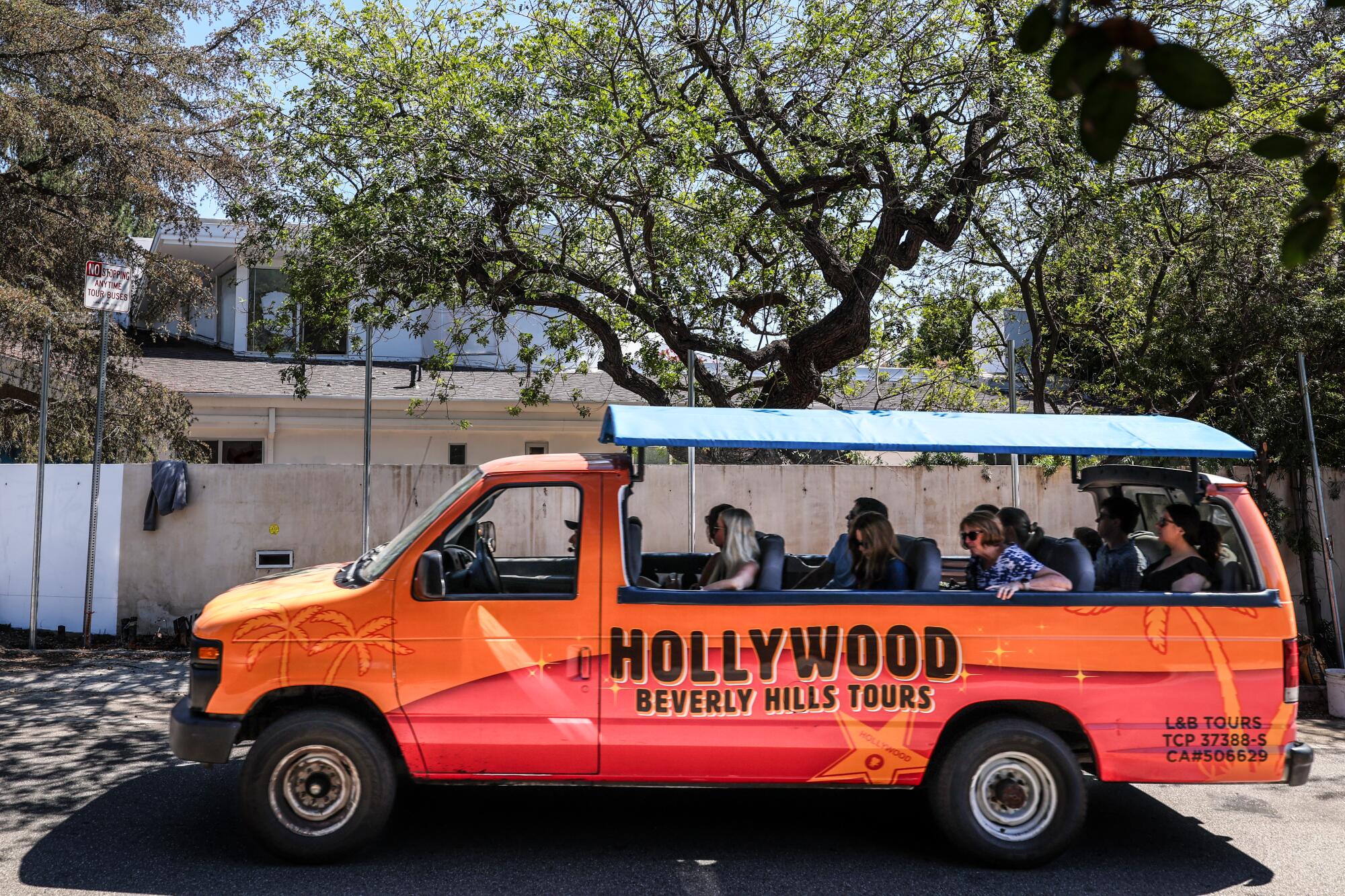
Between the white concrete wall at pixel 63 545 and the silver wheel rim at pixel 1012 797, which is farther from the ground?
the white concrete wall at pixel 63 545

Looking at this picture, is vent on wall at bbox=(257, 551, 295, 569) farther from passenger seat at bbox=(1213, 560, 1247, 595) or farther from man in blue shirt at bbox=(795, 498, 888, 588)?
passenger seat at bbox=(1213, 560, 1247, 595)

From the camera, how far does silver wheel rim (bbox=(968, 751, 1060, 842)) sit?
5477mm

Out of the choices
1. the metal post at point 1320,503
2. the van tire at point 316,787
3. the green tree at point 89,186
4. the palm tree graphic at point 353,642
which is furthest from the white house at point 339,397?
the van tire at point 316,787

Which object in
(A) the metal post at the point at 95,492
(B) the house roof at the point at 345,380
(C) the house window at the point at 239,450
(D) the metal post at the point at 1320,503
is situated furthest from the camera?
(C) the house window at the point at 239,450

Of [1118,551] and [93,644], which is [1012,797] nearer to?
[1118,551]

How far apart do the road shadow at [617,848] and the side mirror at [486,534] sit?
1.56 meters

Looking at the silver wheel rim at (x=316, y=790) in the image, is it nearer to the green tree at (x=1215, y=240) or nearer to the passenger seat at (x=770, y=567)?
the passenger seat at (x=770, y=567)

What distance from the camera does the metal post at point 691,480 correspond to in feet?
34.4

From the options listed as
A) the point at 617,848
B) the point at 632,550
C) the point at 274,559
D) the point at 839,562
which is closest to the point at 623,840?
the point at 617,848

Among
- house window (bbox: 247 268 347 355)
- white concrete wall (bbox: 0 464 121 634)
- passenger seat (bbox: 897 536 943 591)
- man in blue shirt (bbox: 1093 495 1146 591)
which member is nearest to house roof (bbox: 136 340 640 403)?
house window (bbox: 247 268 347 355)

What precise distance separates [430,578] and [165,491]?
761cm

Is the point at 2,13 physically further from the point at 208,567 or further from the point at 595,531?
the point at 595,531

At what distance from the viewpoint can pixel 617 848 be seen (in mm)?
5754

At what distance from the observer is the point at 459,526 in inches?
223
